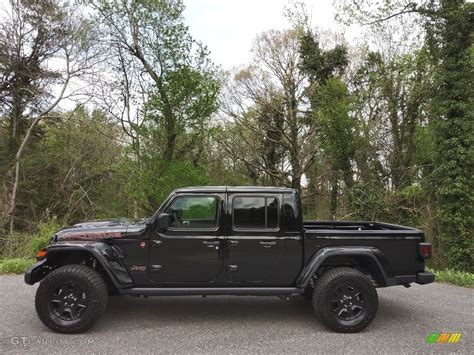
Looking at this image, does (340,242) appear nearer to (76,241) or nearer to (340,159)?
(76,241)

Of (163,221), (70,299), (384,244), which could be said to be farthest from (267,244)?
(70,299)

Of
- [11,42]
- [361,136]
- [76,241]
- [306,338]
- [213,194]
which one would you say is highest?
[11,42]

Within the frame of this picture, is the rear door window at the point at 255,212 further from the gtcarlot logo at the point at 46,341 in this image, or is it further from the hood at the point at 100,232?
the gtcarlot logo at the point at 46,341

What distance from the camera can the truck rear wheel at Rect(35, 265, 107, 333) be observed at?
3.98 meters

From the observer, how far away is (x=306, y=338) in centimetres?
392

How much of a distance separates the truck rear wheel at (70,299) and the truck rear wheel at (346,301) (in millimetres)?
2544

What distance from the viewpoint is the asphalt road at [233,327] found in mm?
3664

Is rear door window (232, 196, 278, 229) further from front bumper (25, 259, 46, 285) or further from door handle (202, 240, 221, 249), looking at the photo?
front bumper (25, 259, 46, 285)

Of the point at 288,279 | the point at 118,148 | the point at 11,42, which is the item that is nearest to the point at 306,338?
the point at 288,279

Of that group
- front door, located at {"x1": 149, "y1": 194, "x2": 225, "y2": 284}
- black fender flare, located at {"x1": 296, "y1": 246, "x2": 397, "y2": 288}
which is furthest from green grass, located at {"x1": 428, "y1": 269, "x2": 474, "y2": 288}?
Result: front door, located at {"x1": 149, "y1": 194, "x2": 225, "y2": 284}

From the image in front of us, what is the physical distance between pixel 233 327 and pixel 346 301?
4.54 feet

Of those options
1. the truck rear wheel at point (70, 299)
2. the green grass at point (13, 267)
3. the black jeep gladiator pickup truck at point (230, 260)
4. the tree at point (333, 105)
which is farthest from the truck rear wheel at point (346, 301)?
the tree at point (333, 105)

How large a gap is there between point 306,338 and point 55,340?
2730 millimetres

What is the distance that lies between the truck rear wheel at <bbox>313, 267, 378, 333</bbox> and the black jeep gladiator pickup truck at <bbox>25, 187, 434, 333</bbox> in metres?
0.01
